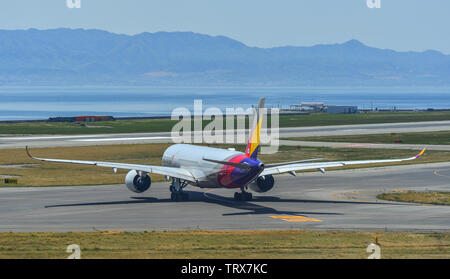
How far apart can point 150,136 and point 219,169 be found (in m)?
96.2

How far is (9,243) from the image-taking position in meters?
42.4

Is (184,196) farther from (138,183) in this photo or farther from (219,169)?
(219,169)

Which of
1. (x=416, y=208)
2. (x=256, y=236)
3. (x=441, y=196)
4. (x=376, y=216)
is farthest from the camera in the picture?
(x=441, y=196)

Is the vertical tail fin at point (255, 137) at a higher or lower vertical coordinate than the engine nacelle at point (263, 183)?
higher

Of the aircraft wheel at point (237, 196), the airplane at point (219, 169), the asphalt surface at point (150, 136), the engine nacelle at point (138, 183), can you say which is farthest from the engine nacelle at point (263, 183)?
the asphalt surface at point (150, 136)

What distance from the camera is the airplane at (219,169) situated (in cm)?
5697

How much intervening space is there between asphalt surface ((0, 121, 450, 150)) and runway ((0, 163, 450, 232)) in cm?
5675

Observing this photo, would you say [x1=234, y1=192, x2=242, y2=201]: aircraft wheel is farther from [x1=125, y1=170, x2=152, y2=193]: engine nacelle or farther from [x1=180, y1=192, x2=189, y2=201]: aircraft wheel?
[x1=125, y1=170, x2=152, y2=193]: engine nacelle

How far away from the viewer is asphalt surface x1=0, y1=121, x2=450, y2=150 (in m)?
136

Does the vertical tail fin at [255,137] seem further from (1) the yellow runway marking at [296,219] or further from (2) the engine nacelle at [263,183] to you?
(1) the yellow runway marking at [296,219]

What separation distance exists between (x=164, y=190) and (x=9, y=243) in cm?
3203

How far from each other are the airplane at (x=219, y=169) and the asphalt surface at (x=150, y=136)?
67.3 m
